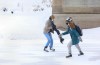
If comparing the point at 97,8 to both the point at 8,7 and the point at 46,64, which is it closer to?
the point at 8,7

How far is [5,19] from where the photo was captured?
25828 millimetres

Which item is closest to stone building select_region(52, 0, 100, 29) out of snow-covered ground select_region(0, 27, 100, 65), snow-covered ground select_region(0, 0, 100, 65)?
snow-covered ground select_region(0, 0, 100, 65)

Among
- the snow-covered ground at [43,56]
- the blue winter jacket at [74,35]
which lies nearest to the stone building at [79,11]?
the snow-covered ground at [43,56]

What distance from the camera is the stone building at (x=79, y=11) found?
78.3ft

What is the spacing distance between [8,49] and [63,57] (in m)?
3.40

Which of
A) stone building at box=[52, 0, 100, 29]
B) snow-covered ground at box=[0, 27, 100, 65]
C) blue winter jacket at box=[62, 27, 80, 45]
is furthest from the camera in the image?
stone building at box=[52, 0, 100, 29]

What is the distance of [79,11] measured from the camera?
2428 centimetres

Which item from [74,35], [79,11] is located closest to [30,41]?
[79,11]

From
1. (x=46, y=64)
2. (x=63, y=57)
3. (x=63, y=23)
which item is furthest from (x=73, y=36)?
(x=63, y=23)

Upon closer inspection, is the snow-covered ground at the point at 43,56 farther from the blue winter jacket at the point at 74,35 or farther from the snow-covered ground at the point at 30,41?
the blue winter jacket at the point at 74,35

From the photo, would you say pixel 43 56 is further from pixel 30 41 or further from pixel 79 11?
pixel 79 11

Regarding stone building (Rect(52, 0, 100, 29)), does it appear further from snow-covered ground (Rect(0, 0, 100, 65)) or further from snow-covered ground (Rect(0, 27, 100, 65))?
snow-covered ground (Rect(0, 27, 100, 65))

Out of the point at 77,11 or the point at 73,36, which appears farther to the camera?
the point at 77,11

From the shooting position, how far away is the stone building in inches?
940
